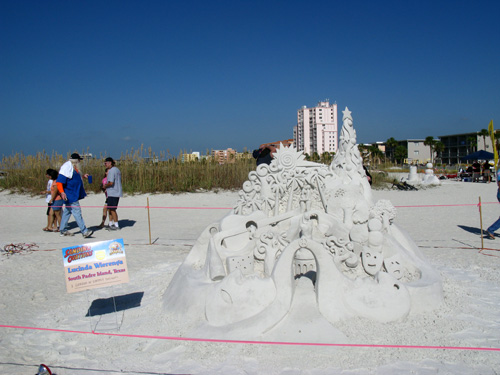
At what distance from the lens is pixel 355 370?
8.43 feet

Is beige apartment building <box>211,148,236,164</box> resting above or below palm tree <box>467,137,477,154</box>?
below

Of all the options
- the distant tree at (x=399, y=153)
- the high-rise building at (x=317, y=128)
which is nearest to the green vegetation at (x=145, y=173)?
the high-rise building at (x=317, y=128)

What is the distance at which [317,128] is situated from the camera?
27.9 m

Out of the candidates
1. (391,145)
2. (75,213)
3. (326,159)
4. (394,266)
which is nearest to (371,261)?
(394,266)

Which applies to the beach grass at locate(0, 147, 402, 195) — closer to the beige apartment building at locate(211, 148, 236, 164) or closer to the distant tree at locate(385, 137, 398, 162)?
the beige apartment building at locate(211, 148, 236, 164)

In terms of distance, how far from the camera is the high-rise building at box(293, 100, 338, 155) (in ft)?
87.5

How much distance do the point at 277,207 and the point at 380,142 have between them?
49.0 meters

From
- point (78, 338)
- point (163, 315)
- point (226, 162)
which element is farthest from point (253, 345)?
point (226, 162)

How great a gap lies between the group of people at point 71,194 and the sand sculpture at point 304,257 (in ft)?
12.5

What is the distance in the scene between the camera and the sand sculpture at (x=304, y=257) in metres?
3.12

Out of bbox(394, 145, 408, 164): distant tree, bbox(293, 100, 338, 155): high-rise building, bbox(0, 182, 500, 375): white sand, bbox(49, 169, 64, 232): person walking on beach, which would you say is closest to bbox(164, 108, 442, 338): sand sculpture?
bbox(0, 182, 500, 375): white sand

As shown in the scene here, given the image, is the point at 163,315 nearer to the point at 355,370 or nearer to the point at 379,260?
the point at 355,370

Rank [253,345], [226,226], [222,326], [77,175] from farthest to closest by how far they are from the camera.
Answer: [77,175]
[226,226]
[222,326]
[253,345]

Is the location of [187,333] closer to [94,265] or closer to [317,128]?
[94,265]
